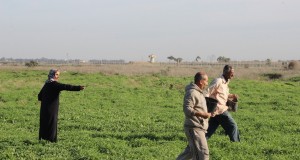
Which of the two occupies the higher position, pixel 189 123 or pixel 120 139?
pixel 189 123

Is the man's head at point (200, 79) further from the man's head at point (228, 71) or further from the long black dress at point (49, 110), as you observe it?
the long black dress at point (49, 110)

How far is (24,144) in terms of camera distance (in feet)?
40.4

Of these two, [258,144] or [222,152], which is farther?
[258,144]

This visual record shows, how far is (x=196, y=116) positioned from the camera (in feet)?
28.4

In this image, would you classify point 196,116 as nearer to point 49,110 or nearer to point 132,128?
point 49,110

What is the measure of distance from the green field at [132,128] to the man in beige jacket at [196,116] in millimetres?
2192

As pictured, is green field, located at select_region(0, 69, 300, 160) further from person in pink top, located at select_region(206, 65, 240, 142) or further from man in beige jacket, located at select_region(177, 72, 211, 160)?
man in beige jacket, located at select_region(177, 72, 211, 160)

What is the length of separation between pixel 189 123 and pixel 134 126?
8.02 m

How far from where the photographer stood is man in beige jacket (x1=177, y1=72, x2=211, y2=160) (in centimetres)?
861

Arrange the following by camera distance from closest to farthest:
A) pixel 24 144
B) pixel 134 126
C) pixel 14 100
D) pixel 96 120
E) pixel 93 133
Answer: pixel 24 144, pixel 93 133, pixel 134 126, pixel 96 120, pixel 14 100

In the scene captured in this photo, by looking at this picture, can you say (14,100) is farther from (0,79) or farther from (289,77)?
(289,77)

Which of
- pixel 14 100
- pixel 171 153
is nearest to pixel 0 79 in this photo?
pixel 14 100

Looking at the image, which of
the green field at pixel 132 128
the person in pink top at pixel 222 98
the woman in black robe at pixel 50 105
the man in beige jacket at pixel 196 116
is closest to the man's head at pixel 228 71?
the person in pink top at pixel 222 98

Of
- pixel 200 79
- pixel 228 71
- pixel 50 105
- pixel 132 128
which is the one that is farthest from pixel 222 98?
pixel 132 128
